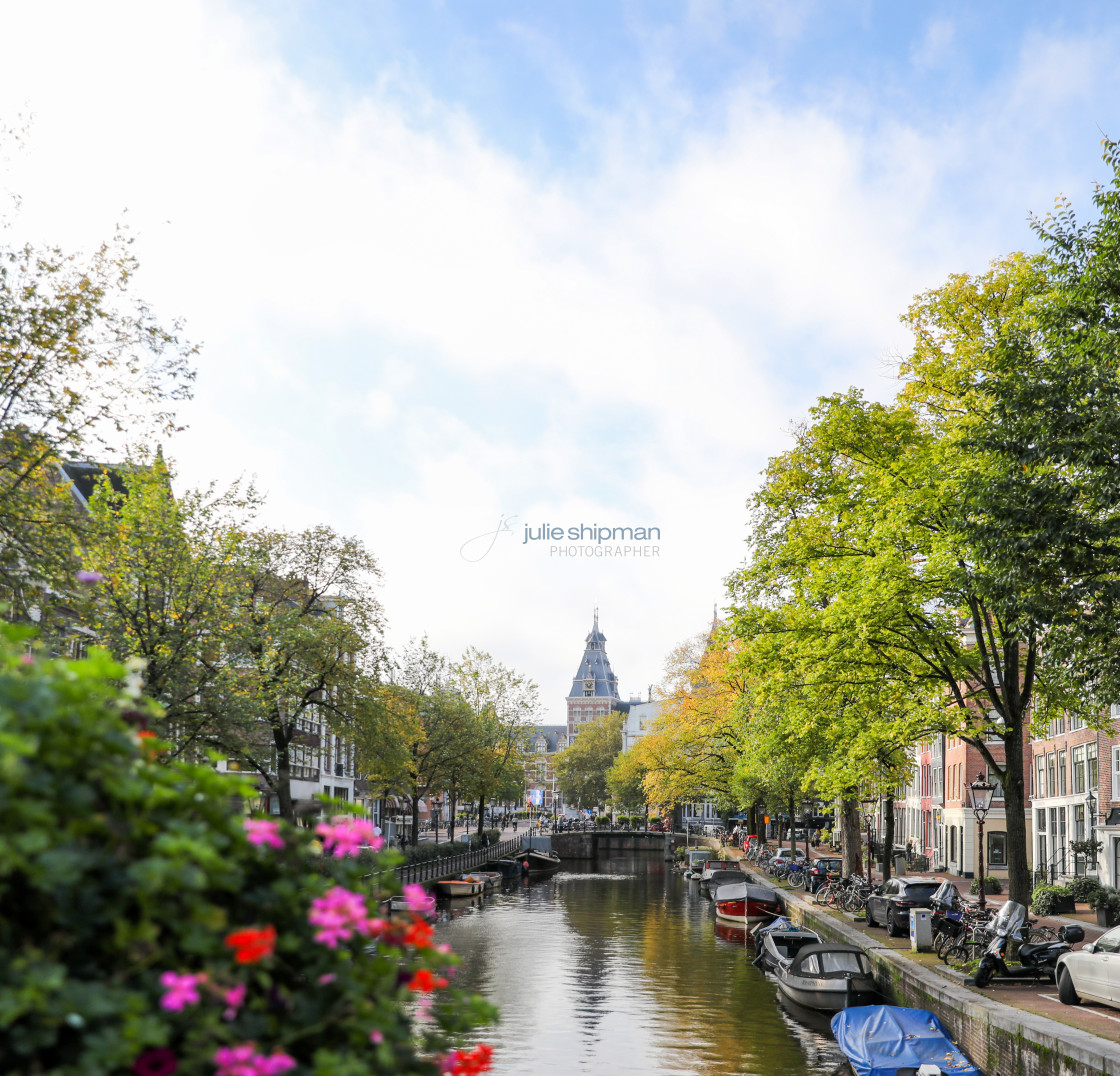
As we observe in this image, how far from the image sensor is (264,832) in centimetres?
410

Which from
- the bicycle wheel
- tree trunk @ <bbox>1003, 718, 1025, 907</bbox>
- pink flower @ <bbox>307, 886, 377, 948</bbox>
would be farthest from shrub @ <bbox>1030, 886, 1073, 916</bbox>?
pink flower @ <bbox>307, 886, 377, 948</bbox>

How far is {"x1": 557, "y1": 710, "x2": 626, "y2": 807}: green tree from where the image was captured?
142 metres

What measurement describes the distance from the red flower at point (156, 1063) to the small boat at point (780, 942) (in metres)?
29.4

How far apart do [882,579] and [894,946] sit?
10314mm

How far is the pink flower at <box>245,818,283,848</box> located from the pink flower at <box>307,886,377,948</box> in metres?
0.28

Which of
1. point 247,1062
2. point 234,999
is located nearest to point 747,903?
point 247,1062

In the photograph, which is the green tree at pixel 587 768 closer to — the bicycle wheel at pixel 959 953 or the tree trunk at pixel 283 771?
the tree trunk at pixel 283 771

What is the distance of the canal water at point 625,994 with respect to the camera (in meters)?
22.5

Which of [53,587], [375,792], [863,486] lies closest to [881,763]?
[863,486]

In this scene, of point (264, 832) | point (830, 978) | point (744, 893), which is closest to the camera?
point (264, 832)

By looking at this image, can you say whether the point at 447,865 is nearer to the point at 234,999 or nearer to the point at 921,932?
the point at 921,932

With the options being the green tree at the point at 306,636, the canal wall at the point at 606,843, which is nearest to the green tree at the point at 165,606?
the green tree at the point at 306,636

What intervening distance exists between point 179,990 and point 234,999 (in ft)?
0.63

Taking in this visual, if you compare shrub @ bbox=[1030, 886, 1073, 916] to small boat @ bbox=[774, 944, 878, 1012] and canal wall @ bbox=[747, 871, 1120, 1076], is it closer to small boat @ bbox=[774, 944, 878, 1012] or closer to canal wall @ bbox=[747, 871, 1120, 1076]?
small boat @ bbox=[774, 944, 878, 1012]
